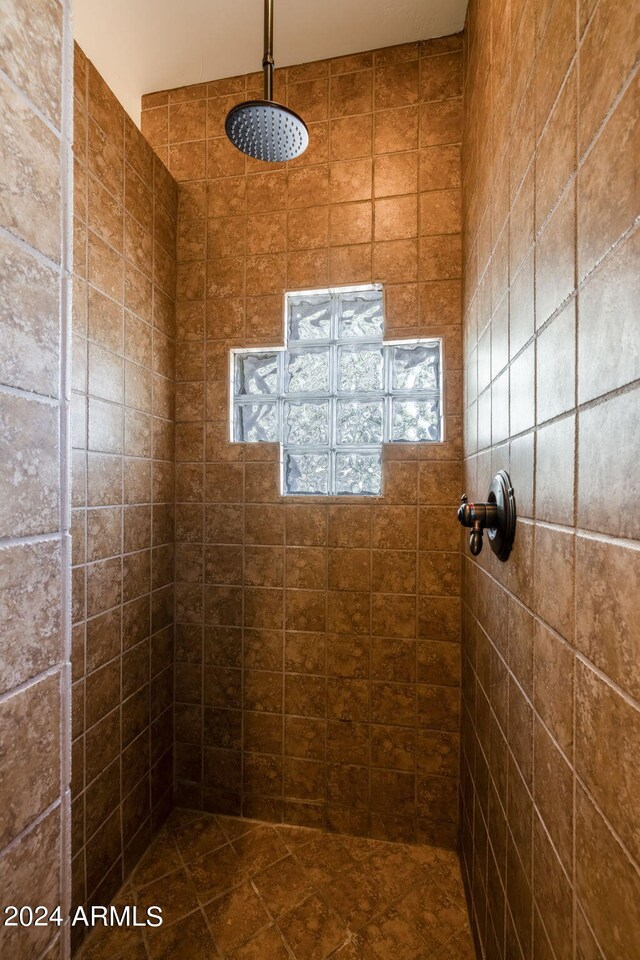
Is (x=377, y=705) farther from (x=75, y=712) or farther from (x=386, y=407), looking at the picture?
(x=386, y=407)

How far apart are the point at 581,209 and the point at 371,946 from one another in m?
1.73

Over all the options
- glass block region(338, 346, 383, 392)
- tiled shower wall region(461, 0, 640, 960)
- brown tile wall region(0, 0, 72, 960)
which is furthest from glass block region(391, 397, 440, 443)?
brown tile wall region(0, 0, 72, 960)

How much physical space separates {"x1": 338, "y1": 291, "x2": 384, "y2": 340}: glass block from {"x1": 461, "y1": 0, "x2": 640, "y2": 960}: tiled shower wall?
592 millimetres

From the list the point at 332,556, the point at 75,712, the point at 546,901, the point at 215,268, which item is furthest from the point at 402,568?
the point at 215,268

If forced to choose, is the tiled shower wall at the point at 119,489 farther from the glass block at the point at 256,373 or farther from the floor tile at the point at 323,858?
the floor tile at the point at 323,858

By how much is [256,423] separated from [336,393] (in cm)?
33

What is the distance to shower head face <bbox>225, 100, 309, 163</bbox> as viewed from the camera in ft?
3.48

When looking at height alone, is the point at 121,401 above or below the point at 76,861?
above

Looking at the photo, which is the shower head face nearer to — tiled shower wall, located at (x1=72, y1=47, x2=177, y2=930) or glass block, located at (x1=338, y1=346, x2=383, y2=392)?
tiled shower wall, located at (x1=72, y1=47, x2=177, y2=930)

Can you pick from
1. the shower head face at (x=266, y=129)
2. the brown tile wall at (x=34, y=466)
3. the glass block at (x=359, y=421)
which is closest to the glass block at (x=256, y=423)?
the glass block at (x=359, y=421)

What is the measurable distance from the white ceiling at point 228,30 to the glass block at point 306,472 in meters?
1.43

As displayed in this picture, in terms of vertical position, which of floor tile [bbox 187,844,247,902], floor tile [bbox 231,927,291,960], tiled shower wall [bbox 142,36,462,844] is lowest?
floor tile [bbox 231,927,291,960]

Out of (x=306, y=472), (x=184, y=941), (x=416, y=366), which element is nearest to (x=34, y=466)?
(x=306, y=472)

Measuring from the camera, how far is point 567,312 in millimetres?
553
